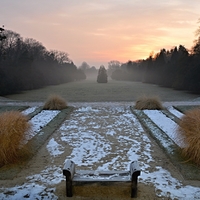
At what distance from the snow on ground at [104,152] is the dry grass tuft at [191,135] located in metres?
0.72

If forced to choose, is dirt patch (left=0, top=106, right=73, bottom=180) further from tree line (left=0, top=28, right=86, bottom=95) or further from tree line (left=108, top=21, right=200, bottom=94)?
tree line (left=108, top=21, right=200, bottom=94)

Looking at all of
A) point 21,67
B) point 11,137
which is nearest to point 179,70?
point 21,67

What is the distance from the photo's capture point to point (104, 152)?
5.40m

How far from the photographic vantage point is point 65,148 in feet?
18.7

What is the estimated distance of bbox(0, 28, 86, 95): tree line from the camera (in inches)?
1219

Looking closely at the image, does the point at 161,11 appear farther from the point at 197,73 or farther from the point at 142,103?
the point at 197,73

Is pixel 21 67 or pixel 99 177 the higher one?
pixel 21 67

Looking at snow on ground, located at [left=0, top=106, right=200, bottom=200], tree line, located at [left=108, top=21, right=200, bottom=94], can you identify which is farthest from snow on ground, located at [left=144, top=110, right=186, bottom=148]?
tree line, located at [left=108, top=21, right=200, bottom=94]

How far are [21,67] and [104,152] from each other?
3395cm

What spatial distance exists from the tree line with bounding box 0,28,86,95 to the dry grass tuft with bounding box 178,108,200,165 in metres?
17.6

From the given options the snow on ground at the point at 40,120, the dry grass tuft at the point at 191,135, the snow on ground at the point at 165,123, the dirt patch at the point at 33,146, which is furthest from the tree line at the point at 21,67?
the dry grass tuft at the point at 191,135

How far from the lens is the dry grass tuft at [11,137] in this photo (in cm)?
467

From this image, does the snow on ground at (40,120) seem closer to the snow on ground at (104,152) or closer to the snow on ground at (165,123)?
the snow on ground at (104,152)

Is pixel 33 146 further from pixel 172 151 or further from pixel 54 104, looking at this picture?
pixel 54 104
